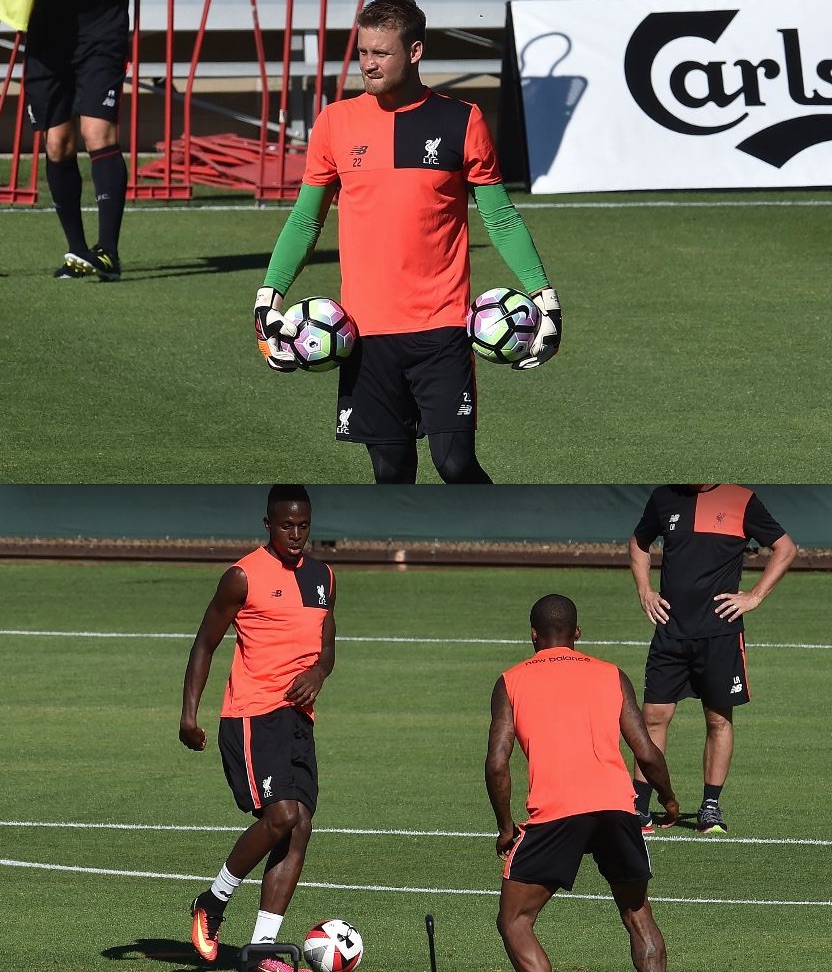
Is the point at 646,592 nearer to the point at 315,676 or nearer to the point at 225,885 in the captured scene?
the point at 315,676

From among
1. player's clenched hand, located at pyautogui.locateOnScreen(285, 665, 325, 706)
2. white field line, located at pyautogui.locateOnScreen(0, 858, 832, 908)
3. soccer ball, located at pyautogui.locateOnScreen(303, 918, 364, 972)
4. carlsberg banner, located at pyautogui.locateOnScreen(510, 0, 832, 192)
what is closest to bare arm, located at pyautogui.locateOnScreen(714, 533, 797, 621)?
white field line, located at pyautogui.locateOnScreen(0, 858, 832, 908)

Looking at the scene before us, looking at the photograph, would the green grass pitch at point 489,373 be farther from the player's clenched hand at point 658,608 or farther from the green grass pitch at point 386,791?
the green grass pitch at point 386,791

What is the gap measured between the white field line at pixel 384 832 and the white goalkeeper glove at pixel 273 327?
3189mm

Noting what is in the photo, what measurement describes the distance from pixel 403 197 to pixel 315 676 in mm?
2077

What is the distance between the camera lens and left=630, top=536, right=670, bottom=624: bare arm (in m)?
10.4

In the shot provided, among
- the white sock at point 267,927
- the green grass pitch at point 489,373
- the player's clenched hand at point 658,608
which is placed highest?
the green grass pitch at point 489,373

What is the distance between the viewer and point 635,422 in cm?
1245

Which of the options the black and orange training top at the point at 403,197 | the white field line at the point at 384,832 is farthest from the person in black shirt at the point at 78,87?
the black and orange training top at the point at 403,197

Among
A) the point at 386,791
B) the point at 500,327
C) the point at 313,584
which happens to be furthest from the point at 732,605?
the point at 313,584

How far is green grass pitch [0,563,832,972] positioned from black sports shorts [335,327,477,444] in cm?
221

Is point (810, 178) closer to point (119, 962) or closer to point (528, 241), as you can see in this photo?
point (528, 241)

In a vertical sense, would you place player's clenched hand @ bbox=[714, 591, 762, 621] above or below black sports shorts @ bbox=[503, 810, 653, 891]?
above

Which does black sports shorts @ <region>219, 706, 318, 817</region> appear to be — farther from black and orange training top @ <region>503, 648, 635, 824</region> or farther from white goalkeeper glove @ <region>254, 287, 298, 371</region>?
white goalkeeper glove @ <region>254, 287, 298, 371</region>

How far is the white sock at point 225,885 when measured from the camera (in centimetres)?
762
